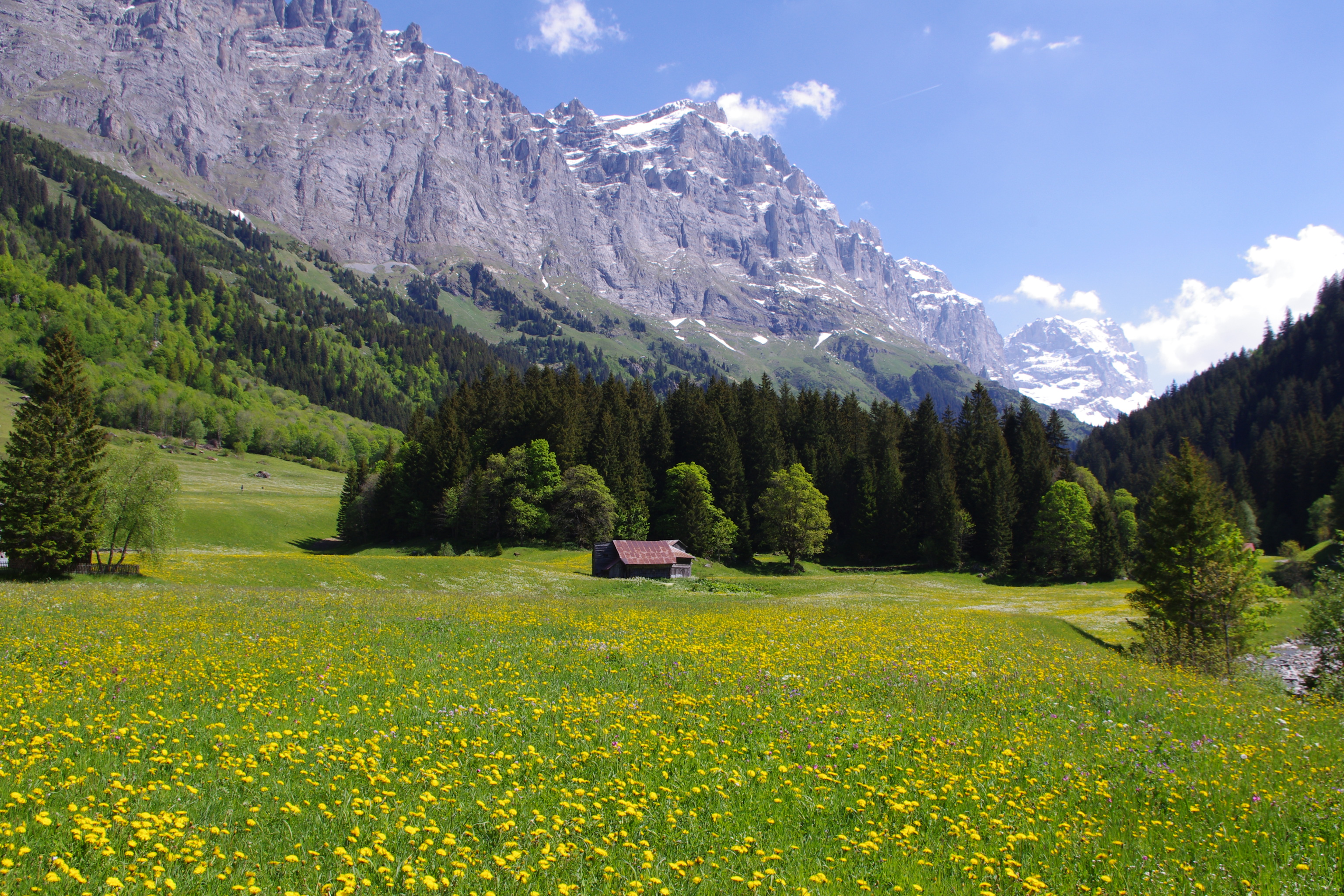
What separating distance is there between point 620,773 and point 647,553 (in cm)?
5472

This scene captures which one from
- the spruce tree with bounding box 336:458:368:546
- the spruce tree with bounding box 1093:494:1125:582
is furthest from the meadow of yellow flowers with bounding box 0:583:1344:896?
the spruce tree with bounding box 336:458:368:546

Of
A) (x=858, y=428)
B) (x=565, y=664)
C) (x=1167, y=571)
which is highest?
(x=858, y=428)

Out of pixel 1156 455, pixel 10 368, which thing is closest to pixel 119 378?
pixel 10 368

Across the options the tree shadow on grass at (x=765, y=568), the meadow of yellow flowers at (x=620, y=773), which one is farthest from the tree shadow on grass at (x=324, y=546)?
the meadow of yellow flowers at (x=620, y=773)

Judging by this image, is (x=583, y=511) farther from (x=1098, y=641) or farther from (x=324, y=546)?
(x=1098, y=641)

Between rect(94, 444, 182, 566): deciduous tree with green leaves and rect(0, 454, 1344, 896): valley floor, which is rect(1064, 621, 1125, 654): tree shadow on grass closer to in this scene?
rect(0, 454, 1344, 896): valley floor

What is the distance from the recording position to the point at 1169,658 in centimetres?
2739

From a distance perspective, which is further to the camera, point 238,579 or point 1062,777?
point 238,579

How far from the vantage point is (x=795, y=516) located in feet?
255

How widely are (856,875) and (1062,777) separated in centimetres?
581

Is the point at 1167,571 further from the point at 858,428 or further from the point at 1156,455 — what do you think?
the point at 1156,455

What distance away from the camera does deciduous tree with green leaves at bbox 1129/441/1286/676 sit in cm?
2859

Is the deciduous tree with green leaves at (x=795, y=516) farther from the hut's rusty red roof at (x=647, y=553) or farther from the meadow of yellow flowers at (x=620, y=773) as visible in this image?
the meadow of yellow flowers at (x=620, y=773)

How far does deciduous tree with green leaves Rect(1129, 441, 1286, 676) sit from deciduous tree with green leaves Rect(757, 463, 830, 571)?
141ft
